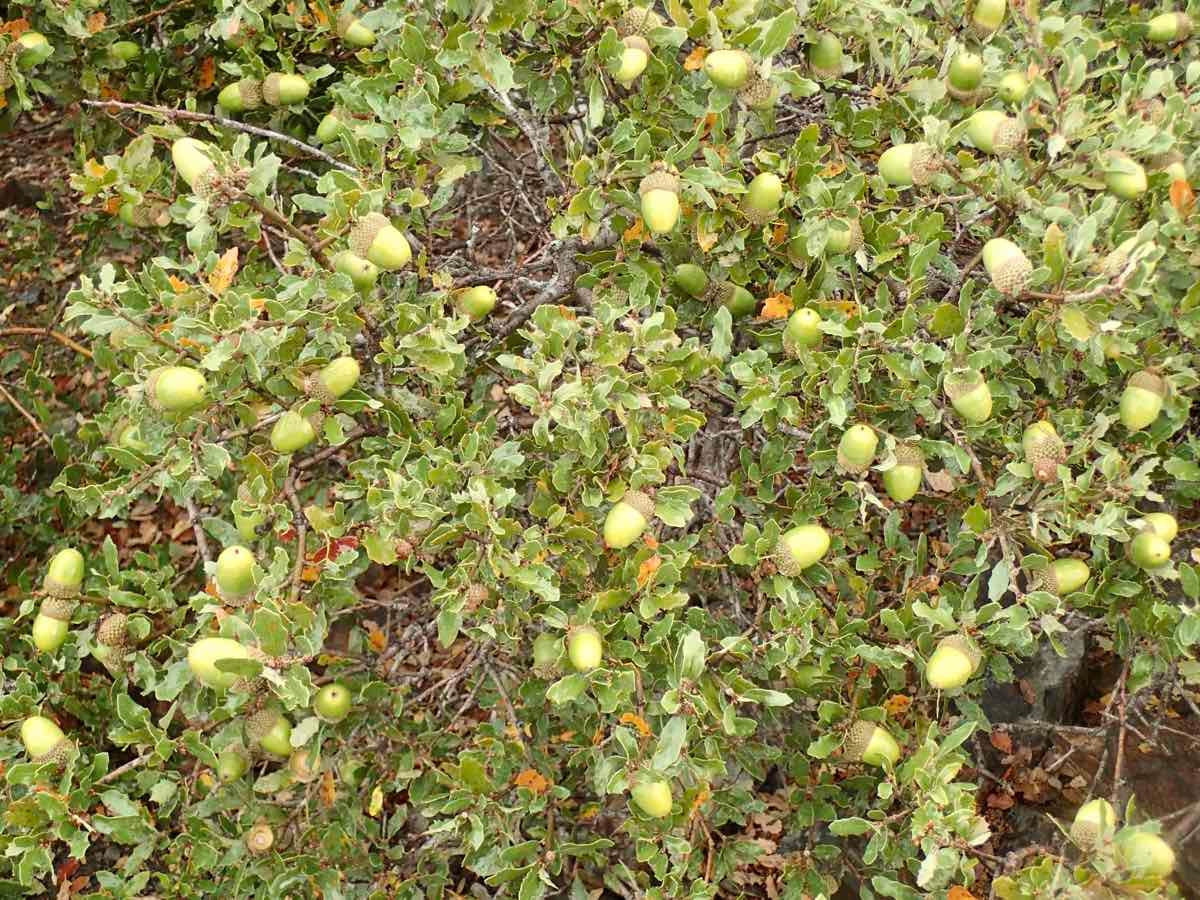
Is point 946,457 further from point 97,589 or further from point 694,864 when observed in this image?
point 97,589

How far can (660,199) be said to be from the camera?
6.20 feet

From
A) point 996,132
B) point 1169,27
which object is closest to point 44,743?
point 996,132

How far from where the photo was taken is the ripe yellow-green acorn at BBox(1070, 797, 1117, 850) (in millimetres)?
1646

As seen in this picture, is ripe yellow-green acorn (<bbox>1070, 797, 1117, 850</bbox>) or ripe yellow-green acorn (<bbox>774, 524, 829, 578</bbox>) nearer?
ripe yellow-green acorn (<bbox>1070, 797, 1117, 850</bbox>)

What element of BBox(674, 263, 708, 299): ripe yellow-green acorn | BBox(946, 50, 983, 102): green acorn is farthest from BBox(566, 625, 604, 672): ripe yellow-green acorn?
BBox(946, 50, 983, 102): green acorn

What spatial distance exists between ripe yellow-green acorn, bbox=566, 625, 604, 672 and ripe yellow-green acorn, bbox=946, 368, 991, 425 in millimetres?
819

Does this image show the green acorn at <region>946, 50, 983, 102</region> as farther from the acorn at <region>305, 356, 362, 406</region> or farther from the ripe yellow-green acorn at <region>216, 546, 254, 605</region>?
the ripe yellow-green acorn at <region>216, 546, 254, 605</region>

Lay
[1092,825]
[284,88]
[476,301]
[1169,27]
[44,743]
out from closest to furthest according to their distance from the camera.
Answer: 1. [1092,825]
2. [44,743]
3. [476,301]
4. [1169,27]
5. [284,88]

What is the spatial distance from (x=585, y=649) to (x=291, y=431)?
696 mm

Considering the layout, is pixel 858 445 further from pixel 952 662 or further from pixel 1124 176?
pixel 1124 176

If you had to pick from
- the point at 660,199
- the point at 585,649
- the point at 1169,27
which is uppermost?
the point at 1169,27

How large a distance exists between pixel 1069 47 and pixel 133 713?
2.33 meters

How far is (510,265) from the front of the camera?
2.80m

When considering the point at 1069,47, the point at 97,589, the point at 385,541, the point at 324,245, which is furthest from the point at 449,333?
the point at 1069,47
